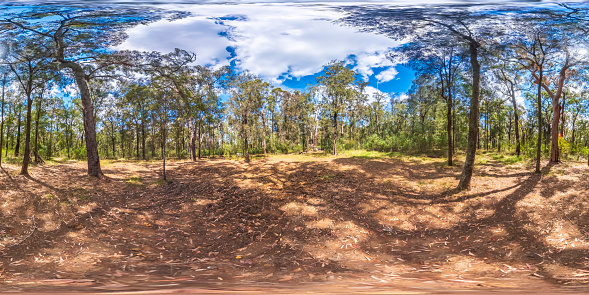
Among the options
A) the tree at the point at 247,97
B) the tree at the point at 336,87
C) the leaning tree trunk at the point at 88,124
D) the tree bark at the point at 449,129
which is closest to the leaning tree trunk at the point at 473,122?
the tree bark at the point at 449,129

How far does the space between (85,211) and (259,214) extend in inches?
41.0

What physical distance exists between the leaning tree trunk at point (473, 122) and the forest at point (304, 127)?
0.04 feet

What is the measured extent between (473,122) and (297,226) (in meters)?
1.63

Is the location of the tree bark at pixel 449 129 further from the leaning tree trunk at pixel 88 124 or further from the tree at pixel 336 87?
the leaning tree trunk at pixel 88 124

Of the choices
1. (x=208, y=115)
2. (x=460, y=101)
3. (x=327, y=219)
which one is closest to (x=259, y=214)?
(x=327, y=219)

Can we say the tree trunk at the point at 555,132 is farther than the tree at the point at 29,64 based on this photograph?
Yes

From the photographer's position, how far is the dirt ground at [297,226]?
3.21 feet

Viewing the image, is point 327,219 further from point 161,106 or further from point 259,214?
point 161,106

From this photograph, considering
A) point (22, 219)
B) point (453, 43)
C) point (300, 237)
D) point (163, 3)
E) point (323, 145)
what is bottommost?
point (300, 237)

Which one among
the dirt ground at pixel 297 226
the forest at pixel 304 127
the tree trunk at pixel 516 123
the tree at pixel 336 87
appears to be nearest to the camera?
the dirt ground at pixel 297 226

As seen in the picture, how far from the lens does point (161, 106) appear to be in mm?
1578

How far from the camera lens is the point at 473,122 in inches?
72.5

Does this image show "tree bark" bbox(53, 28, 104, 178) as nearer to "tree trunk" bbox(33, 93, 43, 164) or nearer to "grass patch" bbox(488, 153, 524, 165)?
"tree trunk" bbox(33, 93, 43, 164)

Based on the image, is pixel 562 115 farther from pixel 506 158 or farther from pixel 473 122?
pixel 473 122
